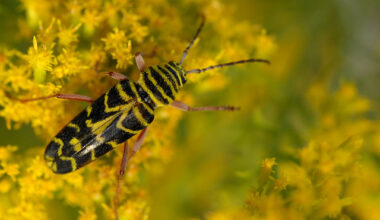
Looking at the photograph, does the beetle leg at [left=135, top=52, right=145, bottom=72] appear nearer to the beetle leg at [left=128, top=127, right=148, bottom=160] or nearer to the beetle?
the beetle

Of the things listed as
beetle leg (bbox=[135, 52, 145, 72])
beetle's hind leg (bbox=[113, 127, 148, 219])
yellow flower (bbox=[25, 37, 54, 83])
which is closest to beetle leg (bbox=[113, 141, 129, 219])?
beetle's hind leg (bbox=[113, 127, 148, 219])

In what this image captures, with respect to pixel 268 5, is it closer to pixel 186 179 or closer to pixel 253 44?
pixel 253 44

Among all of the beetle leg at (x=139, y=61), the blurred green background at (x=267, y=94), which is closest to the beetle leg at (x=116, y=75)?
the beetle leg at (x=139, y=61)

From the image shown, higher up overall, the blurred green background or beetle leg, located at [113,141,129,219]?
the blurred green background

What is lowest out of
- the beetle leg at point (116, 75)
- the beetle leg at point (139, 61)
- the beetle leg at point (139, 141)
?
the beetle leg at point (139, 141)

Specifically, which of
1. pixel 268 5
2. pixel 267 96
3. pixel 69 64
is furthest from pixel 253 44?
pixel 69 64

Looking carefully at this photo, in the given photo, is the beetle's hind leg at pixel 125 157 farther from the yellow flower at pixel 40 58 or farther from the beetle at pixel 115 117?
the yellow flower at pixel 40 58

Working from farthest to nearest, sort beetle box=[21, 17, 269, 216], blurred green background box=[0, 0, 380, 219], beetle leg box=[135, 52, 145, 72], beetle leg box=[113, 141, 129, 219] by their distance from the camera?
1. blurred green background box=[0, 0, 380, 219]
2. beetle leg box=[135, 52, 145, 72]
3. beetle leg box=[113, 141, 129, 219]
4. beetle box=[21, 17, 269, 216]
